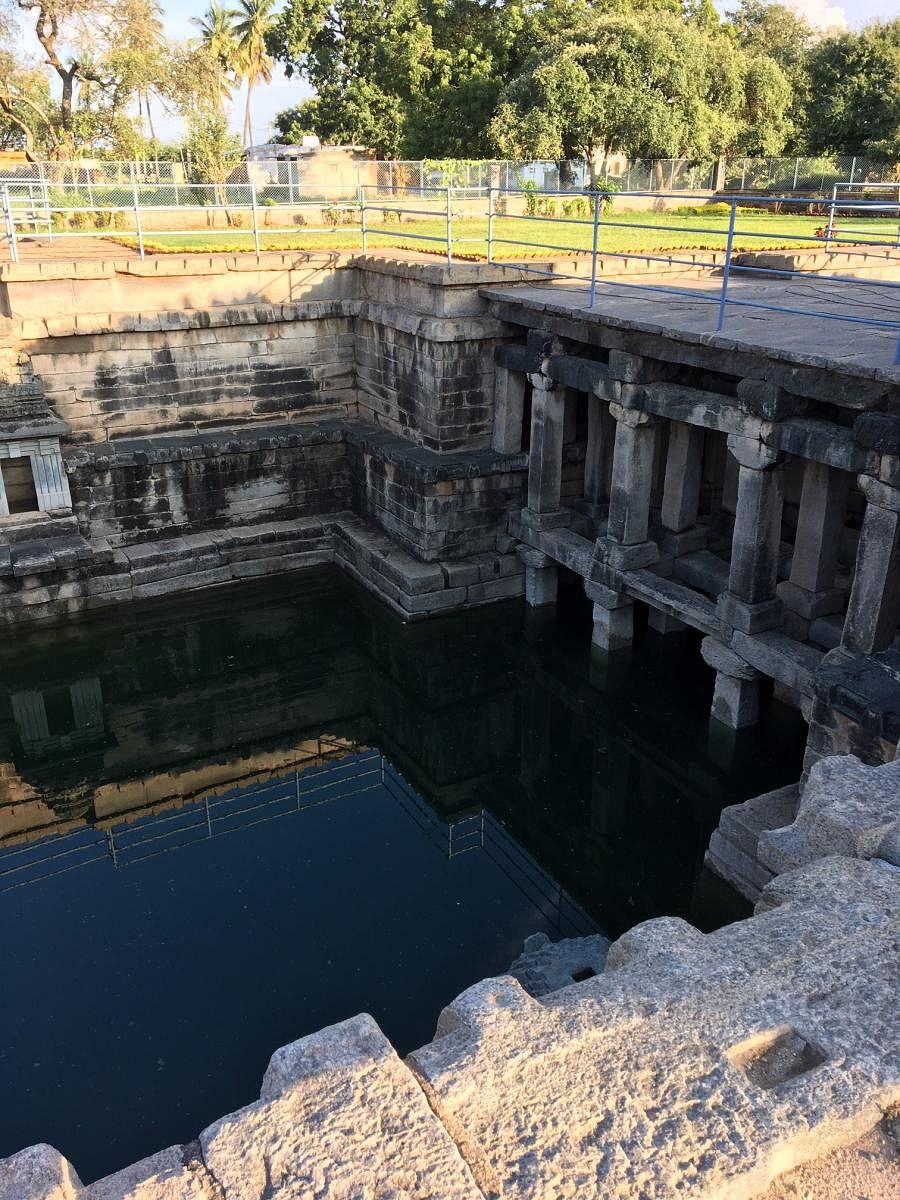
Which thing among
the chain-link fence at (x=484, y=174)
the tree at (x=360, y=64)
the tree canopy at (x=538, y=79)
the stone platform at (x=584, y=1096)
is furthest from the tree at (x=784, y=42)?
the stone platform at (x=584, y=1096)

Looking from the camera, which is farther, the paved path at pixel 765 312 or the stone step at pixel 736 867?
the paved path at pixel 765 312

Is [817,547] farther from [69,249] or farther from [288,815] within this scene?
[69,249]

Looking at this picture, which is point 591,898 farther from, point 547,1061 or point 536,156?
point 536,156

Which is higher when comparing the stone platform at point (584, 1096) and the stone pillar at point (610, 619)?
the stone platform at point (584, 1096)

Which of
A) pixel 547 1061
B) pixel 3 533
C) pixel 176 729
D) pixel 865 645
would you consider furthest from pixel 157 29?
pixel 547 1061

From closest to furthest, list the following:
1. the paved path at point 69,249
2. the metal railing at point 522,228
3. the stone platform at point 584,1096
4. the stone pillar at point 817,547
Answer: the stone platform at point 584,1096 → the stone pillar at point 817,547 → the metal railing at point 522,228 → the paved path at point 69,249

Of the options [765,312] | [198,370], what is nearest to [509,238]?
[198,370]

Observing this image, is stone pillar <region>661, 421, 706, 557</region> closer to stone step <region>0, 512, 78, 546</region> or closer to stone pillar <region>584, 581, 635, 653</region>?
stone pillar <region>584, 581, 635, 653</region>

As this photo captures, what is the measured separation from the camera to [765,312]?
9.23 meters

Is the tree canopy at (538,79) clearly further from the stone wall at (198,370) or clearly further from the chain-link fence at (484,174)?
the stone wall at (198,370)

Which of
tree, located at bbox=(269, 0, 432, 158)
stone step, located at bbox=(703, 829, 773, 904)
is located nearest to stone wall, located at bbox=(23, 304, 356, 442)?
stone step, located at bbox=(703, 829, 773, 904)

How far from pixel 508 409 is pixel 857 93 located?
28.2 meters

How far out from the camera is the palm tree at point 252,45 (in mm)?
41438

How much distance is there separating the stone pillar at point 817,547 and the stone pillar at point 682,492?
4.83 ft
